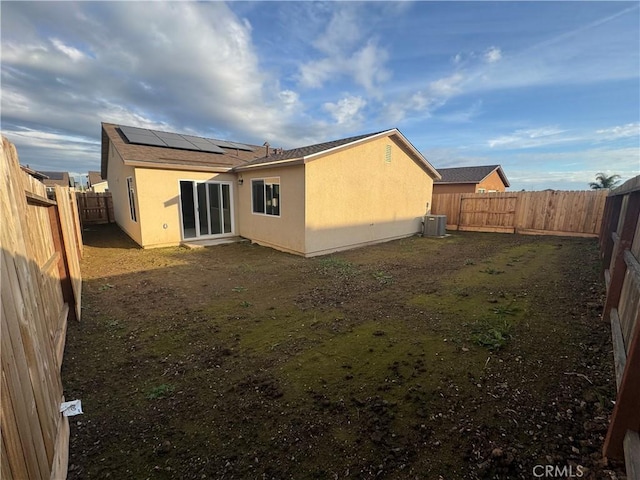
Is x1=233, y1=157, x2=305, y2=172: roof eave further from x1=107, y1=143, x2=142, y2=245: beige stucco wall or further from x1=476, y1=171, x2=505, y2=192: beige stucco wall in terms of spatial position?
x1=476, y1=171, x2=505, y2=192: beige stucco wall

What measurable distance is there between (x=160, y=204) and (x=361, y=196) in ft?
24.2

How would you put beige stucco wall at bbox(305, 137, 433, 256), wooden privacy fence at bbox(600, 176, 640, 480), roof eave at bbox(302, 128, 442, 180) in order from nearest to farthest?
wooden privacy fence at bbox(600, 176, 640, 480) < roof eave at bbox(302, 128, 442, 180) < beige stucco wall at bbox(305, 137, 433, 256)

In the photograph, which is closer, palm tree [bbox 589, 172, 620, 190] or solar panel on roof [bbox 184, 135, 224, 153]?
solar panel on roof [bbox 184, 135, 224, 153]

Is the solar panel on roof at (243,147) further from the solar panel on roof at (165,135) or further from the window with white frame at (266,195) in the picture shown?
the window with white frame at (266,195)

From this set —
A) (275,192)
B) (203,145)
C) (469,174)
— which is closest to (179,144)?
(203,145)

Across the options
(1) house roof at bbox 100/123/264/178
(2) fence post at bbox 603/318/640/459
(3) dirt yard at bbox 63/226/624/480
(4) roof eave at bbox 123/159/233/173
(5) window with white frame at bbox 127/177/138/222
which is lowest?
(3) dirt yard at bbox 63/226/624/480

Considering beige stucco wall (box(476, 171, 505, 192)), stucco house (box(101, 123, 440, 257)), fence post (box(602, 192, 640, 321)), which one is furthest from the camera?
beige stucco wall (box(476, 171, 505, 192))


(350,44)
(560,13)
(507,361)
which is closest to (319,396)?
(507,361)

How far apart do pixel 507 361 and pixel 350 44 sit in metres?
9.85

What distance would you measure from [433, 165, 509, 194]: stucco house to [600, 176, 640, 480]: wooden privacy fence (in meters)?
19.0

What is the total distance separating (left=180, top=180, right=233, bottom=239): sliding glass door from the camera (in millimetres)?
10789

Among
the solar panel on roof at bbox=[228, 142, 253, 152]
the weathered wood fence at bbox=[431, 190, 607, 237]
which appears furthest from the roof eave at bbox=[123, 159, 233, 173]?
the weathered wood fence at bbox=[431, 190, 607, 237]

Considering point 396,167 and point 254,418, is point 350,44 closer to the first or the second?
point 396,167

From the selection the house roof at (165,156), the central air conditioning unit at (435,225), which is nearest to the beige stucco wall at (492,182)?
the central air conditioning unit at (435,225)
